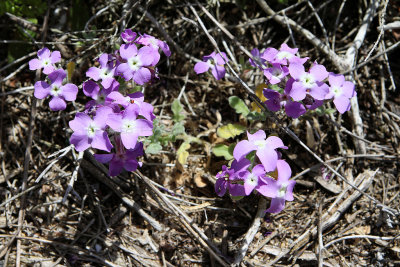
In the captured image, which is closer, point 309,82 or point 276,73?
point 309,82

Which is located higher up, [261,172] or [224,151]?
[261,172]

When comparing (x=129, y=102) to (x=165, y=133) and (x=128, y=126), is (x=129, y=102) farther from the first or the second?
(x=165, y=133)

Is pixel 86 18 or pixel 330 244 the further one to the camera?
pixel 86 18

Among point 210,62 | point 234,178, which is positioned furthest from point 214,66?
point 234,178

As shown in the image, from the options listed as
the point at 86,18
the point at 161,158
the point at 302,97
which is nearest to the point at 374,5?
the point at 302,97

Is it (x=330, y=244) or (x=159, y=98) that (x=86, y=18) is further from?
→ (x=330, y=244)

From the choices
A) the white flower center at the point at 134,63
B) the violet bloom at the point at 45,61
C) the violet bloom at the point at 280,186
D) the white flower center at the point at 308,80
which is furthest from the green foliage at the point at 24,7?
the violet bloom at the point at 280,186
